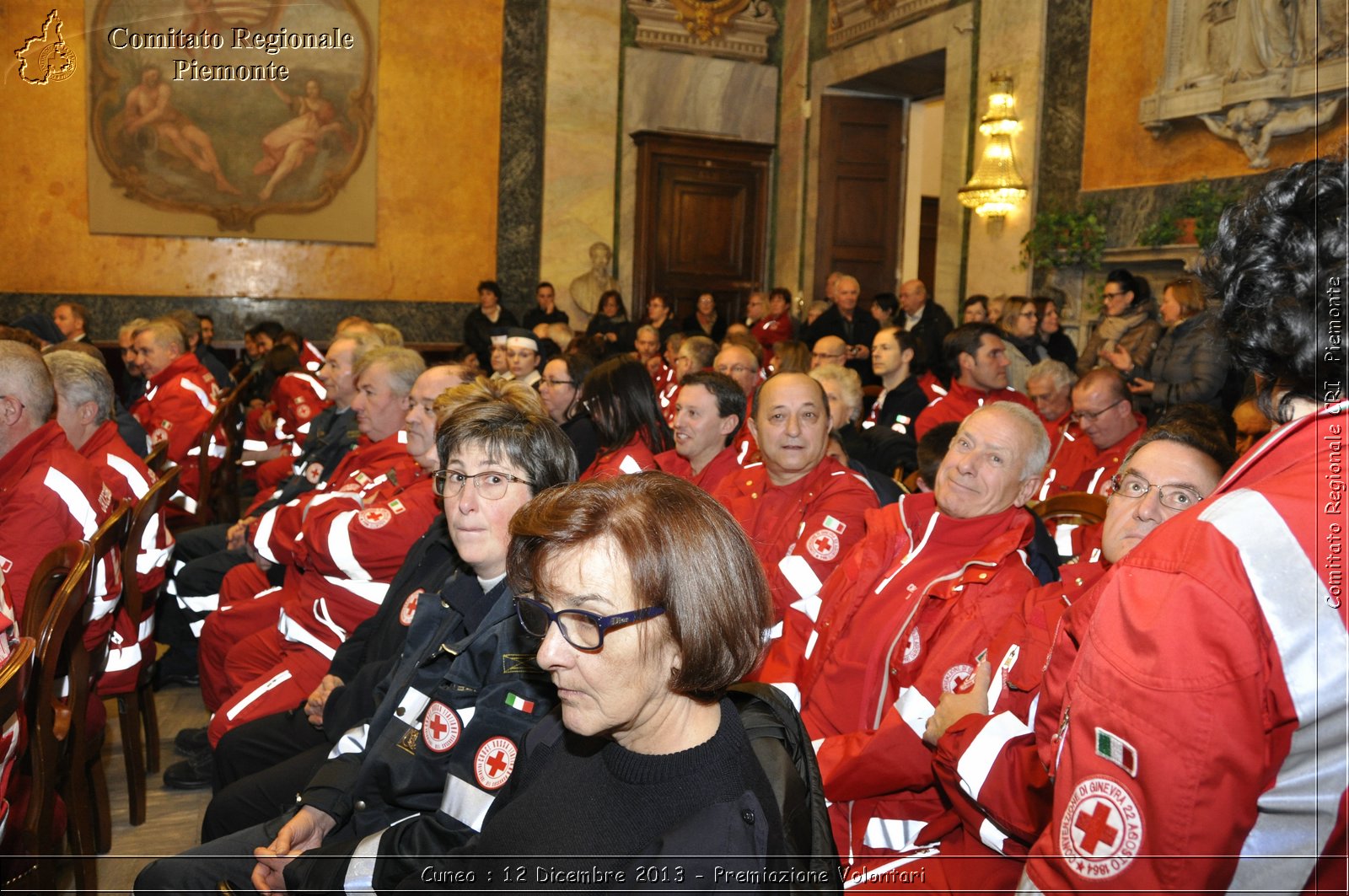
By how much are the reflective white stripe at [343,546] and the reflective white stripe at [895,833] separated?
1843 millimetres

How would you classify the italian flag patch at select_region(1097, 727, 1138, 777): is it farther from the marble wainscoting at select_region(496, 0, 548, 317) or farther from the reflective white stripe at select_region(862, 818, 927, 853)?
the marble wainscoting at select_region(496, 0, 548, 317)

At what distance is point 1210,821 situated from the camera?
3.43ft

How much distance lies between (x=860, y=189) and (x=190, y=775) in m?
11.3

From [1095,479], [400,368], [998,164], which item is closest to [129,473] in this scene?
[400,368]

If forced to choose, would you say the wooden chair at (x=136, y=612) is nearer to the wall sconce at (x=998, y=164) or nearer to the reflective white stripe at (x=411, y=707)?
the reflective white stripe at (x=411, y=707)

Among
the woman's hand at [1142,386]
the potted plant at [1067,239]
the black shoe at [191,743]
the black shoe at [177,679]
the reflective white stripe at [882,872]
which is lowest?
the black shoe at [177,679]

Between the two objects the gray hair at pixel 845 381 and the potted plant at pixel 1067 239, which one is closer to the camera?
the gray hair at pixel 845 381

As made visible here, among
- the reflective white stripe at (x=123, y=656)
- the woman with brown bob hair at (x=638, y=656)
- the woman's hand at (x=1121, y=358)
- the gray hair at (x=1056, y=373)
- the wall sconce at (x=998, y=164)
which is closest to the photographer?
the woman with brown bob hair at (x=638, y=656)

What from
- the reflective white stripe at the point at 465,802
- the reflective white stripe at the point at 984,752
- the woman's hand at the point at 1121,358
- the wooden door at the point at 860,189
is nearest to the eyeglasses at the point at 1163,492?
the reflective white stripe at the point at 984,752

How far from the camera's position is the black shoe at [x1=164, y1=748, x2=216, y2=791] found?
3775mm

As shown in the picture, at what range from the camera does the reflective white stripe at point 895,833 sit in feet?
7.38

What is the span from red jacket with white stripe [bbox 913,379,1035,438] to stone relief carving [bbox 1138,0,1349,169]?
9.42 ft

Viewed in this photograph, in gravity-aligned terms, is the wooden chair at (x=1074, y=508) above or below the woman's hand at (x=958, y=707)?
above

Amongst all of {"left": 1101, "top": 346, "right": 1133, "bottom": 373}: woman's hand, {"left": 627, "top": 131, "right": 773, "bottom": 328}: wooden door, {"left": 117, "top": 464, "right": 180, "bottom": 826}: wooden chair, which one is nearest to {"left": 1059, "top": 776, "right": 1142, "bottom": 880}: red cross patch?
{"left": 117, "top": 464, "right": 180, "bottom": 826}: wooden chair
